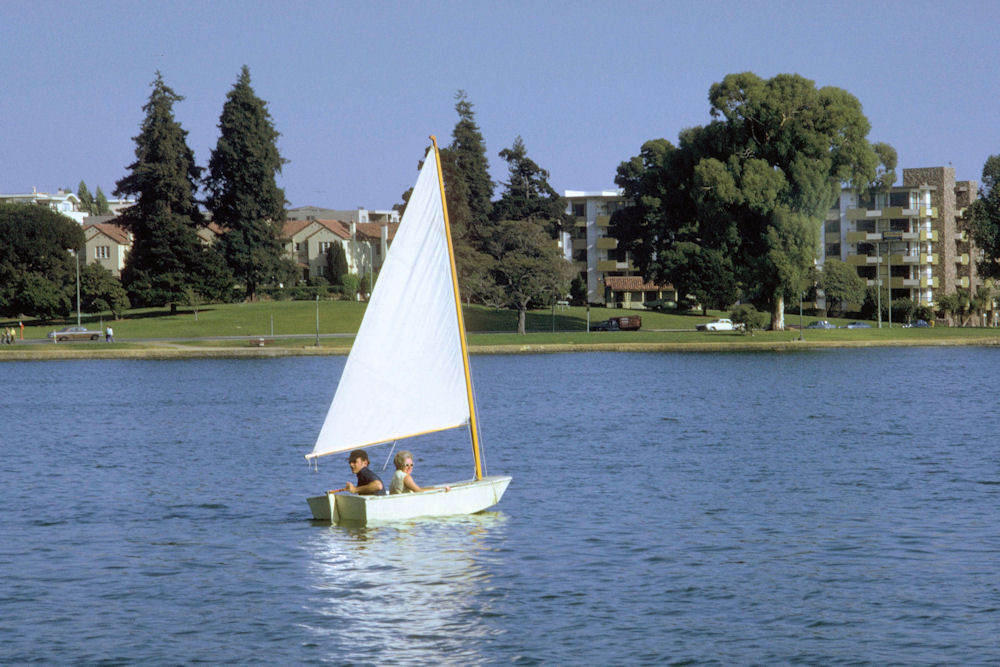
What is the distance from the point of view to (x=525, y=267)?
116 metres

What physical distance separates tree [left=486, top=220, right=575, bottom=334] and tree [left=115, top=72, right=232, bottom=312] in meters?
30.0

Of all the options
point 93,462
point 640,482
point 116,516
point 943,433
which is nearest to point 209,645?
point 116,516

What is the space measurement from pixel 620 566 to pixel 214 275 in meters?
111

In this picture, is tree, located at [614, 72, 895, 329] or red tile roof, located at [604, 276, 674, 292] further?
red tile roof, located at [604, 276, 674, 292]

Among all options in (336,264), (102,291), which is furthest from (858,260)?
(102,291)

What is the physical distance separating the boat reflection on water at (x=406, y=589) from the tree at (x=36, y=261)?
107 metres

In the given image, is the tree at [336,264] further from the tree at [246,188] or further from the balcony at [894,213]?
the balcony at [894,213]

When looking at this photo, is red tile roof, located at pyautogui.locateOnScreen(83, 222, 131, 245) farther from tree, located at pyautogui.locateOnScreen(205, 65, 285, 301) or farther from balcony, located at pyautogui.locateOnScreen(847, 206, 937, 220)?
balcony, located at pyautogui.locateOnScreen(847, 206, 937, 220)

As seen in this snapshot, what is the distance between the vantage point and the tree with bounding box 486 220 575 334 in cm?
11469

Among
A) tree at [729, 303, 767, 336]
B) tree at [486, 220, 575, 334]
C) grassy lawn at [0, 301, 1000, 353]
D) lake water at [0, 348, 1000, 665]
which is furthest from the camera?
tree at [486, 220, 575, 334]

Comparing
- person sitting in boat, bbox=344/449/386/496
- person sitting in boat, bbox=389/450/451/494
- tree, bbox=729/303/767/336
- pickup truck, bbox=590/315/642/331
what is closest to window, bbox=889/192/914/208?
pickup truck, bbox=590/315/642/331

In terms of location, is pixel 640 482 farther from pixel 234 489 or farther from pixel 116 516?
pixel 116 516

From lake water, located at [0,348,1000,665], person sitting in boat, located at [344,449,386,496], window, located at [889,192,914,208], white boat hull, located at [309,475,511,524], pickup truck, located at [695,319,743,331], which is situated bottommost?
lake water, located at [0,348,1000,665]

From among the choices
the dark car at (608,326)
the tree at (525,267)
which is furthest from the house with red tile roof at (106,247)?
the dark car at (608,326)
